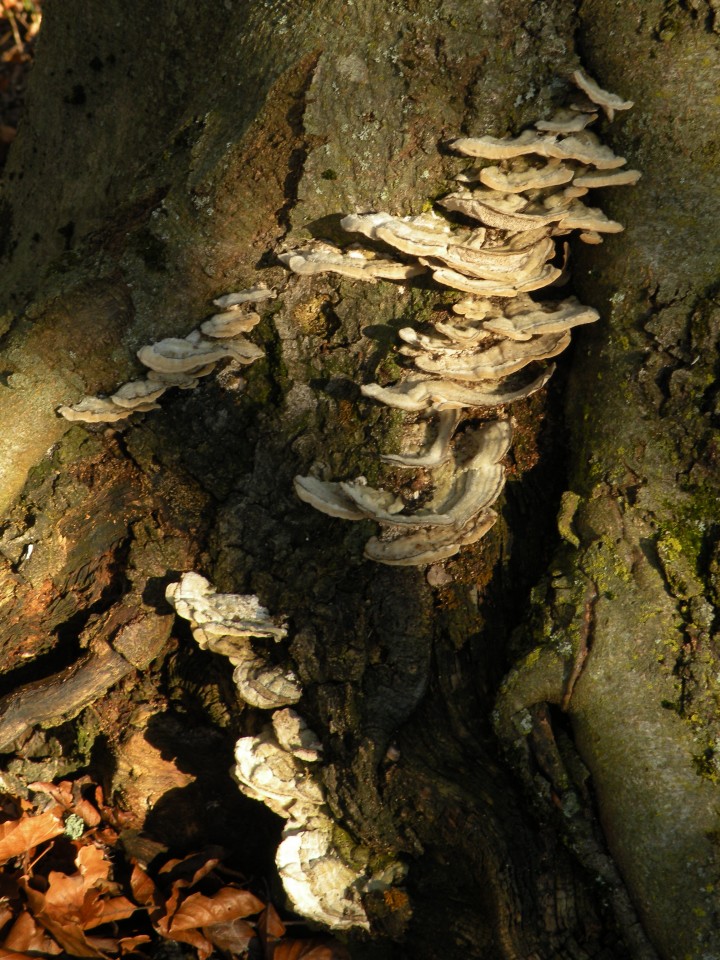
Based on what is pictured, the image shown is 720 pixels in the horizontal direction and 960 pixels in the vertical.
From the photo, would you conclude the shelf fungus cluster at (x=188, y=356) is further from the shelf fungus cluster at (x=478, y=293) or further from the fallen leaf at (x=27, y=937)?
the fallen leaf at (x=27, y=937)

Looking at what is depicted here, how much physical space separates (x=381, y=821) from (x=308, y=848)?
374mm

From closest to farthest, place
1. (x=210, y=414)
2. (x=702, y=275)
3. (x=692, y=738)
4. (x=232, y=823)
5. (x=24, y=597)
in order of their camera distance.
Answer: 1. (x=692, y=738)
2. (x=702, y=275)
3. (x=210, y=414)
4. (x=24, y=597)
5. (x=232, y=823)

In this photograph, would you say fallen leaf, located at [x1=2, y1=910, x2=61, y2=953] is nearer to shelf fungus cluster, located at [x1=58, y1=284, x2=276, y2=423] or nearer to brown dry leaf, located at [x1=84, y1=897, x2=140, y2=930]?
brown dry leaf, located at [x1=84, y1=897, x2=140, y2=930]

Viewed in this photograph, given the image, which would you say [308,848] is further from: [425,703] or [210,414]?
[210,414]

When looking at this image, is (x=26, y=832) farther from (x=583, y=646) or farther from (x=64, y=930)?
(x=583, y=646)


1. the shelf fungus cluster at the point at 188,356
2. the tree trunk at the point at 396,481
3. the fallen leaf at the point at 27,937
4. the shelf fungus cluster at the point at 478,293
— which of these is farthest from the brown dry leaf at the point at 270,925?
the shelf fungus cluster at the point at 188,356

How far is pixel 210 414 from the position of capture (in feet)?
10.8

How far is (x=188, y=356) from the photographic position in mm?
3127

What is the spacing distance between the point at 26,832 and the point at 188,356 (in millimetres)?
2535

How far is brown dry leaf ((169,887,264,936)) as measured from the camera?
12.3ft

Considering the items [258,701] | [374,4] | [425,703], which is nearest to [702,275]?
[374,4]

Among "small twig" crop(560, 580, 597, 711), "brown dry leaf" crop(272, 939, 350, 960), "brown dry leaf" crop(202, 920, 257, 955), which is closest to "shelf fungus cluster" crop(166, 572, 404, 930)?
"brown dry leaf" crop(272, 939, 350, 960)

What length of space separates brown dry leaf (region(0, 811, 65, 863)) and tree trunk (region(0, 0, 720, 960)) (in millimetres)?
500

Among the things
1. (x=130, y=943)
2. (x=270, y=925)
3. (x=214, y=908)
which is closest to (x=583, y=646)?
(x=270, y=925)
